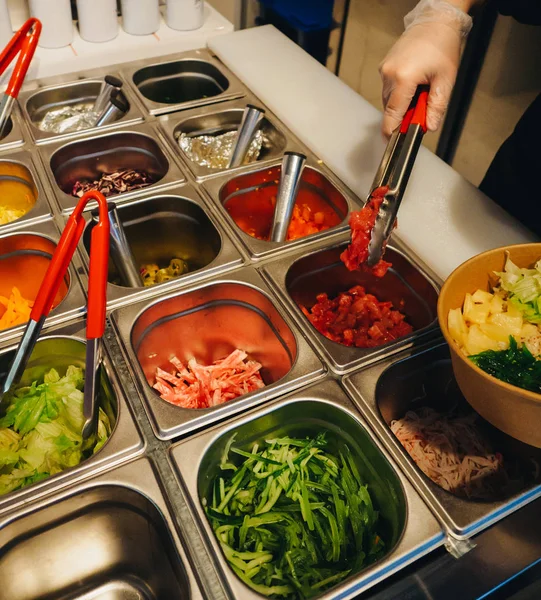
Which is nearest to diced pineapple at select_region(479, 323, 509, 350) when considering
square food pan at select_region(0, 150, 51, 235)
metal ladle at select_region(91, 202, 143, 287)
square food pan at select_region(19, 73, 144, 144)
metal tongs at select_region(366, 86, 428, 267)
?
metal tongs at select_region(366, 86, 428, 267)

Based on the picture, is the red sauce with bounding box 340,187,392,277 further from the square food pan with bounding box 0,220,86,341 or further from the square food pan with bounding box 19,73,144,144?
the square food pan with bounding box 19,73,144,144

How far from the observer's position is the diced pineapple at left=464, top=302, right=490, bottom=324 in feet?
3.68

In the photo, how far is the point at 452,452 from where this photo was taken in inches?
51.8

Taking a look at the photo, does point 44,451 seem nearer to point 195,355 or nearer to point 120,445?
point 120,445

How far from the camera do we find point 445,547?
41.2 inches

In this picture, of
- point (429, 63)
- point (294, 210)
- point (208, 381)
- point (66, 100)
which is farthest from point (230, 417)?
point (66, 100)

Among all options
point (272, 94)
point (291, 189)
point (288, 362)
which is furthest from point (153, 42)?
point (288, 362)

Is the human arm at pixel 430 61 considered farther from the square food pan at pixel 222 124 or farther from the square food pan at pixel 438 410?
the square food pan at pixel 438 410

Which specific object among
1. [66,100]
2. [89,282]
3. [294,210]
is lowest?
[89,282]

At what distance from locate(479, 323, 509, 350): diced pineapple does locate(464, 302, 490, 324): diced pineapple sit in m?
0.02

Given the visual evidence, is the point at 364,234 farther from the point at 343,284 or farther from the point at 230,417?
the point at 230,417

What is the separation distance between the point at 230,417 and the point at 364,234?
0.58 meters

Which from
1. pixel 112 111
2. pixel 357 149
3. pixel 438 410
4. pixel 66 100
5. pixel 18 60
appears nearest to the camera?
pixel 438 410

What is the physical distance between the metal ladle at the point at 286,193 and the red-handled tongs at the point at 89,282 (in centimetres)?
76
